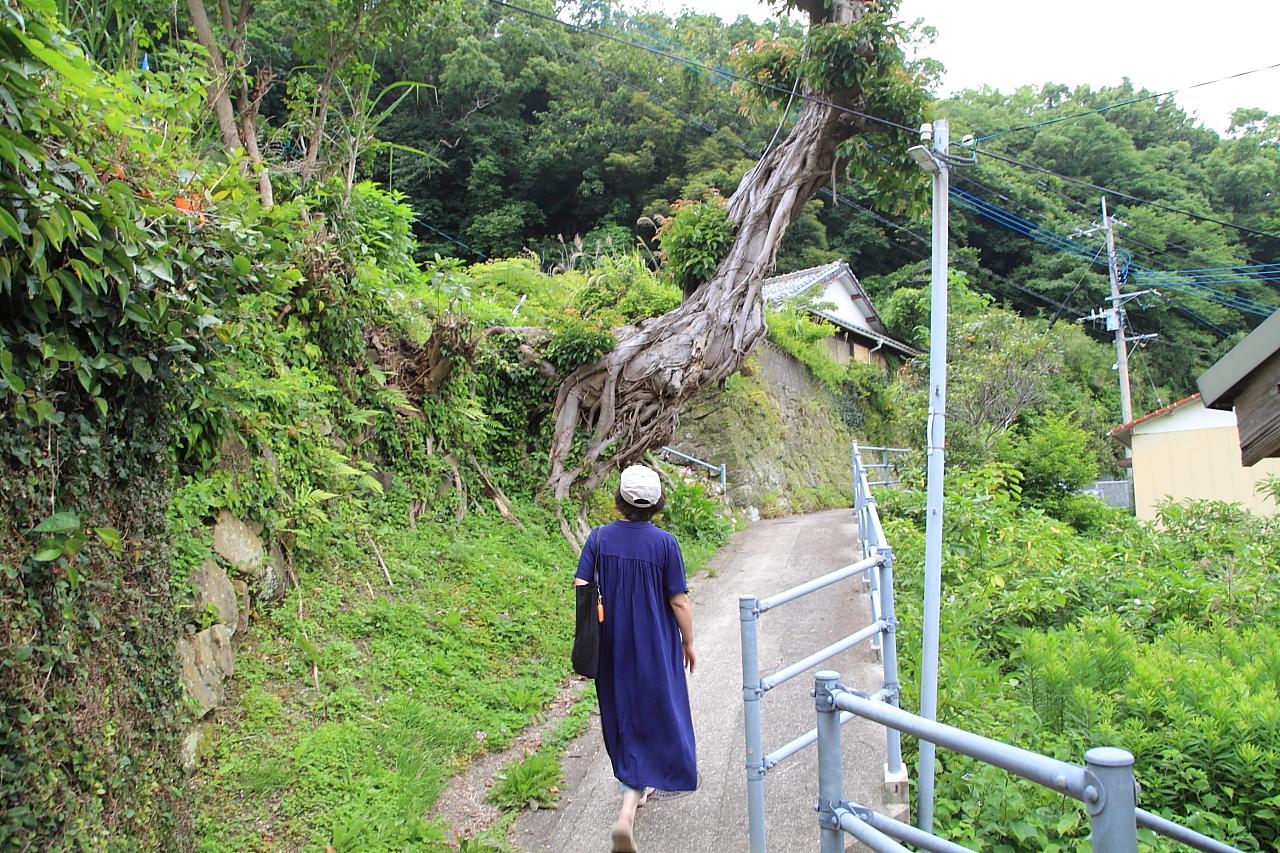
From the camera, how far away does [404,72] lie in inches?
1003

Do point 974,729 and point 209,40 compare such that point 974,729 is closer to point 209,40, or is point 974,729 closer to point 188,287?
point 188,287

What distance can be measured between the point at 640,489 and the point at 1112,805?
2491 millimetres

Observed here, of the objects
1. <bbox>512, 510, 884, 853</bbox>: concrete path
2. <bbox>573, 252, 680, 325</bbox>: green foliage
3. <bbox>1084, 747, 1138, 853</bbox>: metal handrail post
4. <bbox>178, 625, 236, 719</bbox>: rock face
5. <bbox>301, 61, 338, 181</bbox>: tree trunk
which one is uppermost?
<bbox>301, 61, 338, 181</bbox>: tree trunk

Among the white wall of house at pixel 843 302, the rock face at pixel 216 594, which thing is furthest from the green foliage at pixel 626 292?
the white wall of house at pixel 843 302

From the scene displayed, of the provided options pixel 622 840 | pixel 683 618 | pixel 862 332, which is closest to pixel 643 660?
pixel 683 618

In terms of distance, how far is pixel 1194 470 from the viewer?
16109 mm

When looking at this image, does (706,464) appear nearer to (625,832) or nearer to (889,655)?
(889,655)

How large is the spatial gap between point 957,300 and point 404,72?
59.2 feet

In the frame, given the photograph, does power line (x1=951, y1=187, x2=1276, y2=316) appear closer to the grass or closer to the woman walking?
the grass

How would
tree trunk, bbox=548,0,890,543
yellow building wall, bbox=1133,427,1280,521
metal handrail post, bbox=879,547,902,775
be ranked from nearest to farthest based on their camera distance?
metal handrail post, bbox=879,547,902,775 < tree trunk, bbox=548,0,890,543 < yellow building wall, bbox=1133,427,1280,521

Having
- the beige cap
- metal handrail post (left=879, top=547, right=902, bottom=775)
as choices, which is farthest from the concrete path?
the beige cap

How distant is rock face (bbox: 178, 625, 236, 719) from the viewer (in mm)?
3959

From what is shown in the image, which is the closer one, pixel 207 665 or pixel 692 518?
pixel 207 665

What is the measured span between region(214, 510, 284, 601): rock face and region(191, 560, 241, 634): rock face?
0.18 metres
